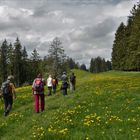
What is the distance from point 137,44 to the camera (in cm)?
8356

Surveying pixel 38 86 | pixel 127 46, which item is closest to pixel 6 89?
pixel 38 86

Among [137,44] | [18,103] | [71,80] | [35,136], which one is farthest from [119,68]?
[35,136]

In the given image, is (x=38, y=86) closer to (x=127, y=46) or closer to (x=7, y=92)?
(x=7, y=92)

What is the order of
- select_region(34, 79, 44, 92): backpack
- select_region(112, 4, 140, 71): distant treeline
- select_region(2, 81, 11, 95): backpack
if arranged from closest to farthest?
select_region(34, 79, 44, 92): backpack
select_region(2, 81, 11, 95): backpack
select_region(112, 4, 140, 71): distant treeline

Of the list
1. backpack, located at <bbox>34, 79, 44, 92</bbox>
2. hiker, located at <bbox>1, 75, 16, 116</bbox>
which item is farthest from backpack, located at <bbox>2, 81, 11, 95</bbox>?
backpack, located at <bbox>34, 79, 44, 92</bbox>

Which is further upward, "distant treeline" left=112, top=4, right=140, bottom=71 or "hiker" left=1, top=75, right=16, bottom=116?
"distant treeline" left=112, top=4, right=140, bottom=71

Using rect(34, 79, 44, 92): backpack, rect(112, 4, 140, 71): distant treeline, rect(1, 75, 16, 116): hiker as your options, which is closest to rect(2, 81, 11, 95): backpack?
rect(1, 75, 16, 116): hiker

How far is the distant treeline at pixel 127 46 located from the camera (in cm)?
8396

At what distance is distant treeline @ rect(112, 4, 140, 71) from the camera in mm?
83956

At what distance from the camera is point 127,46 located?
111 m

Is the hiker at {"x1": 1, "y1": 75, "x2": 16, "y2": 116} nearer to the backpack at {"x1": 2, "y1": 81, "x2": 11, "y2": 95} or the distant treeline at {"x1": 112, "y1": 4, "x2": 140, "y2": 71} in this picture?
the backpack at {"x1": 2, "y1": 81, "x2": 11, "y2": 95}

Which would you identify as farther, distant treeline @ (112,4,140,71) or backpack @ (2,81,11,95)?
distant treeline @ (112,4,140,71)

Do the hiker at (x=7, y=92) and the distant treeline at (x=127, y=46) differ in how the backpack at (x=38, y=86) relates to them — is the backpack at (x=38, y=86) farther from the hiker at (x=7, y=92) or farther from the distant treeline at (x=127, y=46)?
the distant treeline at (x=127, y=46)

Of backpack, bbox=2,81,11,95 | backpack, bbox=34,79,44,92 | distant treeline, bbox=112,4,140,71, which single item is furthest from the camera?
distant treeline, bbox=112,4,140,71
